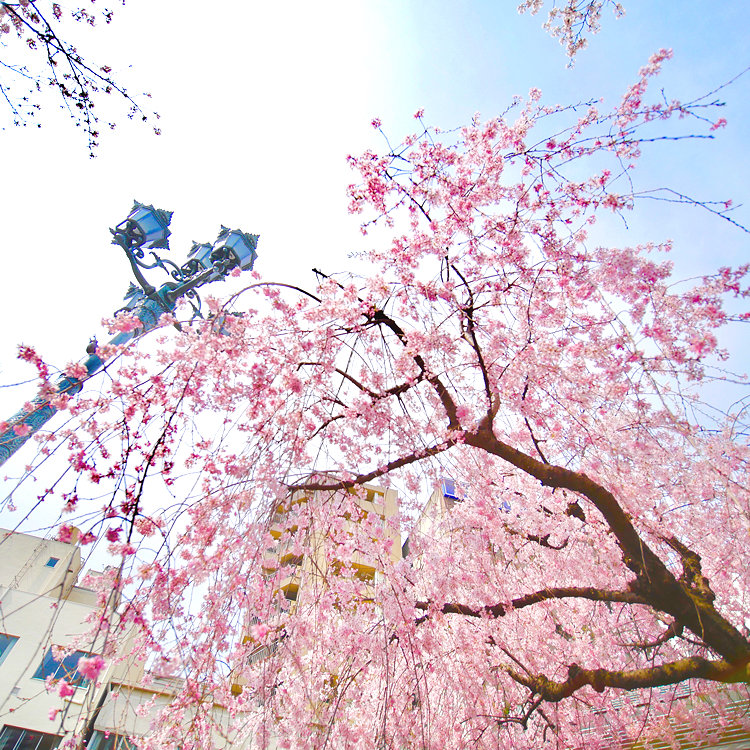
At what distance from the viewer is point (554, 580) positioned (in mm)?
6543

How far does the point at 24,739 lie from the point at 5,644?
7.70 ft

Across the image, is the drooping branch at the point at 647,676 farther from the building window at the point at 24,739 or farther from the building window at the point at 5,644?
the building window at the point at 5,644

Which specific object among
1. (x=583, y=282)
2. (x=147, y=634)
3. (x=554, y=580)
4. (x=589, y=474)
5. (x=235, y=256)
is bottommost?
(x=147, y=634)

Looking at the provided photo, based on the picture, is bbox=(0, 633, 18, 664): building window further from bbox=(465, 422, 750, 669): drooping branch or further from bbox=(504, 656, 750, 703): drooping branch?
bbox=(465, 422, 750, 669): drooping branch

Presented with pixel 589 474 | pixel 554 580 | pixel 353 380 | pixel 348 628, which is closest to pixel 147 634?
pixel 353 380

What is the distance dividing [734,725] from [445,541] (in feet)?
12.9

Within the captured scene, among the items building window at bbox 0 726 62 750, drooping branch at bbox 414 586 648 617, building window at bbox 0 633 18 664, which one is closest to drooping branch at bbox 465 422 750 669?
drooping branch at bbox 414 586 648 617

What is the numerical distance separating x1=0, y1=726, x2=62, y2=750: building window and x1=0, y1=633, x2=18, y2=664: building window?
1620mm

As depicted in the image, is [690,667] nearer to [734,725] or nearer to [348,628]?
[734,725]

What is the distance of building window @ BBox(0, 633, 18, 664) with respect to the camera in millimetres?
11397

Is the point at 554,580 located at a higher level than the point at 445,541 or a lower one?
lower

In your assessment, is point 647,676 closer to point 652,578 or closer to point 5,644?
point 652,578

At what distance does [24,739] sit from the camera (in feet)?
35.2

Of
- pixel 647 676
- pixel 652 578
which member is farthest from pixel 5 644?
pixel 652 578
